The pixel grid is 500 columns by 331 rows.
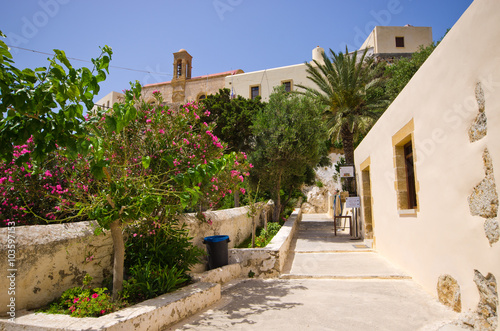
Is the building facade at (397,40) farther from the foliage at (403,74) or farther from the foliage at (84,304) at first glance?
the foliage at (84,304)

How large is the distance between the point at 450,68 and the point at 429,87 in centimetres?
63

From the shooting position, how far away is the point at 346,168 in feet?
39.0

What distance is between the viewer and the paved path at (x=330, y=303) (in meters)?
3.60

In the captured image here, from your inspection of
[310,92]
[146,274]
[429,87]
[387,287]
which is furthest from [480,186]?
[310,92]

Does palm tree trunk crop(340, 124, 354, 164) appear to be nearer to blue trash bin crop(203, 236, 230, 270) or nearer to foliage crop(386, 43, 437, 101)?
foliage crop(386, 43, 437, 101)

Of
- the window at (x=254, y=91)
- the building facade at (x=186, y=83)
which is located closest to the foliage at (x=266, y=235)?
the window at (x=254, y=91)

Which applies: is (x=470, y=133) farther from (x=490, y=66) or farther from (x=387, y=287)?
(x=387, y=287)

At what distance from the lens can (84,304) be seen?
3.22 m

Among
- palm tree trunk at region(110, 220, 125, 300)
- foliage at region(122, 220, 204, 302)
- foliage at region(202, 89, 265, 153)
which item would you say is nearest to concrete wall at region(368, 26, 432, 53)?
foliage at region(202, 89, 265, 153)

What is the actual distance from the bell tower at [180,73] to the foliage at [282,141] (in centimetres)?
2629

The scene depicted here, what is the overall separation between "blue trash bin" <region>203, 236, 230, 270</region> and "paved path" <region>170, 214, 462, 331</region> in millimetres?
469

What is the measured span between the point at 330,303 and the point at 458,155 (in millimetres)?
2473

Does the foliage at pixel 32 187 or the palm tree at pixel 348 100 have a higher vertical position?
the palm tree at pixel 348 100

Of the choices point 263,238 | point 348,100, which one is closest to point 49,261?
point 263,238
